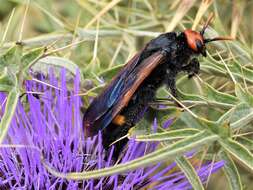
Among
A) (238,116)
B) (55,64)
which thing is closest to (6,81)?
(55,64)

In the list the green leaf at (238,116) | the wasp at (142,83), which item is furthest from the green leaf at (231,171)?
the wasp at (142,83)

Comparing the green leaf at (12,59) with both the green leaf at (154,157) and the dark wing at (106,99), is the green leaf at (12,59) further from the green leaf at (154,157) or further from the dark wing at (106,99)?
the green leaf at (154,157)

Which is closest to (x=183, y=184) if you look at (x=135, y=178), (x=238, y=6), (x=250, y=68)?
(x=135, y=178)

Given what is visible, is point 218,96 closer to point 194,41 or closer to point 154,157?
point 194,41

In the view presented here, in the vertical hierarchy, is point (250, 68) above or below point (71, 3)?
below

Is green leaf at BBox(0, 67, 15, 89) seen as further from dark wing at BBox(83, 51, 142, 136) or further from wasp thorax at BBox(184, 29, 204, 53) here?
wasp thorax at BBox(184, 29, 204, 53)

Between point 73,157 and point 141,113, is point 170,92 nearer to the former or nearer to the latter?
point 141,113
